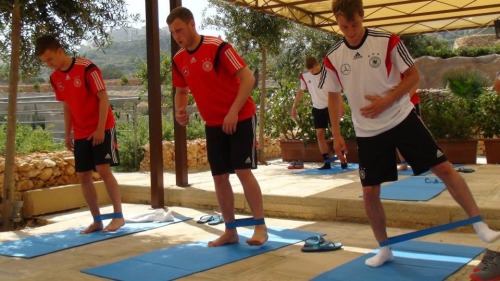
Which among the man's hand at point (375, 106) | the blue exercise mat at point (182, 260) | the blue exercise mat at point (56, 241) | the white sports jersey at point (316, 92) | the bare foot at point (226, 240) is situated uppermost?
the white sports jersey at point (316, 92)

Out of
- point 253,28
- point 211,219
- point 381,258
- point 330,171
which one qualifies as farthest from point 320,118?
point 381,258

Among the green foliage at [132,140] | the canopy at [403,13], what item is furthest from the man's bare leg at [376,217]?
the green foliage at [132,140]

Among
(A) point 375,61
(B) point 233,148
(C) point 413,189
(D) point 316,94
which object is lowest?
(C) point 413,189

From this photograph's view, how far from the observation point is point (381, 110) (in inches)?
122

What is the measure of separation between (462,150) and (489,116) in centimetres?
70

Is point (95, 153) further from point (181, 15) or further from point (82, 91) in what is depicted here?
point (181, 15)

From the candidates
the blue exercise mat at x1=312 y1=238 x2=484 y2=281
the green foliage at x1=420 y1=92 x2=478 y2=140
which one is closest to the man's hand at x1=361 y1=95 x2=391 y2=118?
the blue exercise mat at x1=312 y1=238 x2=484 y2=281

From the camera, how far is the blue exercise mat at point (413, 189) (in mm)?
4906

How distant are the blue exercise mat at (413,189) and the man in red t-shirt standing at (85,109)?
2.39 metres

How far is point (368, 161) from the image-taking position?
319 centimetres

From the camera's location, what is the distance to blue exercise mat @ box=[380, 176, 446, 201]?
4.91 metres

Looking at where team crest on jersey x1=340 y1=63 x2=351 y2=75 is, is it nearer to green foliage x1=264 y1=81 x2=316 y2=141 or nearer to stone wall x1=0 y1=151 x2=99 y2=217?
stone wall x1=0 y1=151 x2=99 y2=217

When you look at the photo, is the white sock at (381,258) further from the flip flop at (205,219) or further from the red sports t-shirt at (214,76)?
the flip flop at (205,219)

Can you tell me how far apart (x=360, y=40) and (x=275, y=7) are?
6090 millimetres
